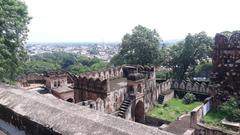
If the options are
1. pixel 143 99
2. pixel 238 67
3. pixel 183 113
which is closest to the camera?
pixel 238 67

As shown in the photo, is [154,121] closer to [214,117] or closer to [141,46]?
[214,117]

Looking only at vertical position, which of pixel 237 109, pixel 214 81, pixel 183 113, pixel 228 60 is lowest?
pixel 183 113

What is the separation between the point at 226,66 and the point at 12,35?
13.3 meters

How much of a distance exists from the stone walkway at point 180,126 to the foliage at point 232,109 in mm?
2326

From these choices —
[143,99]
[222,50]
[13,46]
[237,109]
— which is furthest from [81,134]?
[143,99]

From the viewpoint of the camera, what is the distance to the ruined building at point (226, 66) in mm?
16359

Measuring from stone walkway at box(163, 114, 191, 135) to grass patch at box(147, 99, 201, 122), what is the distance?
1.52 m

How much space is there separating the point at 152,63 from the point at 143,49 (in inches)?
85.1

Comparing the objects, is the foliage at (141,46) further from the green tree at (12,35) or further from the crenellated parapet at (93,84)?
the green tree at (12,35)

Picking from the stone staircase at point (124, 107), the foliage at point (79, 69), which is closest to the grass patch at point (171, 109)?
the stone staircase at point (124, 107)

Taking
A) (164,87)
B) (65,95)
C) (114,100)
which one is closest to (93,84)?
(114,100)

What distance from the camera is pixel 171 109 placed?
20312 mm

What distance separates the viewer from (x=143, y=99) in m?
20.6

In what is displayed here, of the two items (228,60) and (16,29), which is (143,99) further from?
(16,29)
